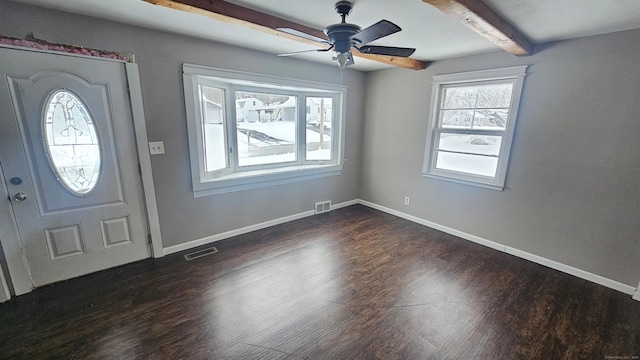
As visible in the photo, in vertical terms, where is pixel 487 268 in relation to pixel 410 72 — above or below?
below

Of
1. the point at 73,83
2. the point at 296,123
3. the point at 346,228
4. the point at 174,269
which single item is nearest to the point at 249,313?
the point at 174,269

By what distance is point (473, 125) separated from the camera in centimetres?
334

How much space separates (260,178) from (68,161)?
1907mm

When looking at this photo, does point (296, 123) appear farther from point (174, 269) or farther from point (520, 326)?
point (520, 326)

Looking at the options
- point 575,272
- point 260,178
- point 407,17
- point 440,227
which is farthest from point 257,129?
point 575,272

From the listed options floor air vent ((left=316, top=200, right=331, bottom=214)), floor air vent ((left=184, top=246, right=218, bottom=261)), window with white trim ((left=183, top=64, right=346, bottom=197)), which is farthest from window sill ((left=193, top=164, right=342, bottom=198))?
floor air vent ((left=184, top=246, right=218, bottom=261))

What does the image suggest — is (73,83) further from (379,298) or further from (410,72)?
(410,72)

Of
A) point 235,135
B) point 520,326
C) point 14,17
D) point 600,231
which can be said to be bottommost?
point 520,326

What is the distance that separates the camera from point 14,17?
196 cm

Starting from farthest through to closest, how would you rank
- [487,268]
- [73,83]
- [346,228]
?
[346,228]
[487,268]
[73,83]

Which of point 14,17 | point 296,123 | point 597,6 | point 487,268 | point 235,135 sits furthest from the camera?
point 296,123

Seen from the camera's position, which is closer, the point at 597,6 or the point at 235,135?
the point at 597,6

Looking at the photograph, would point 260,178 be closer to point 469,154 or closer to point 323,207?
point 323,207

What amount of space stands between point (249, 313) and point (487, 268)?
8.23 ft
